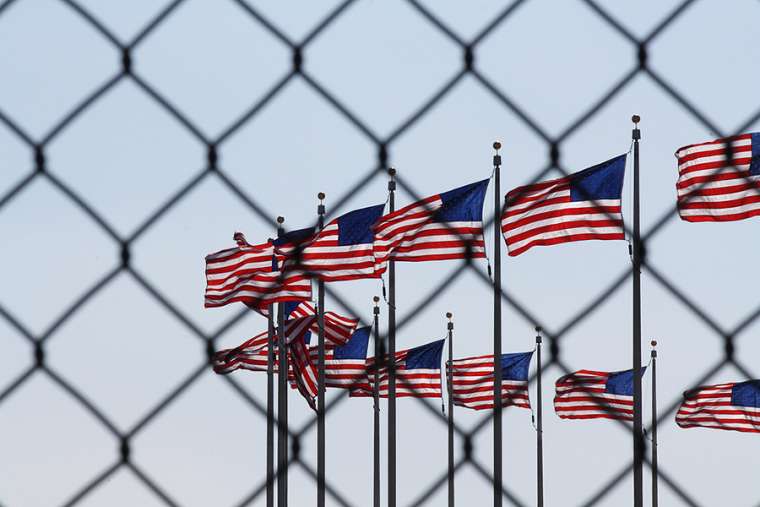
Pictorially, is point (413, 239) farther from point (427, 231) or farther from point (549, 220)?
point (549, 220)

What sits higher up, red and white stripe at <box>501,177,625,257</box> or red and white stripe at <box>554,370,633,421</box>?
red and white stripe at <box>501,177,625,257</box>

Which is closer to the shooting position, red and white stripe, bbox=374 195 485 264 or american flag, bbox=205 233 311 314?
red and white stripe, bbox=374 195 485 264

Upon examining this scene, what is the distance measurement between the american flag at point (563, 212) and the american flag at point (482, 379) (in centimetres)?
717

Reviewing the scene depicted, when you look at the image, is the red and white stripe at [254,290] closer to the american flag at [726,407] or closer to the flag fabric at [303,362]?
the flag fabric at [303,362]

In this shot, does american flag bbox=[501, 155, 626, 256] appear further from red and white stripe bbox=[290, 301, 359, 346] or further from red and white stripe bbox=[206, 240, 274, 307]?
red and white stripe bbox=[290, 301, 359, 346]

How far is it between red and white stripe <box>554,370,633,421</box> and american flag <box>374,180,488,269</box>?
1880mm

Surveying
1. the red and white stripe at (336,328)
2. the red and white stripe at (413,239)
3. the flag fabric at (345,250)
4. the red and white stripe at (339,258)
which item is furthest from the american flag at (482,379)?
the red and white stripe at (413,239)

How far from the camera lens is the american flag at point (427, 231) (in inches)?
653

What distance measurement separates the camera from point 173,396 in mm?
3268

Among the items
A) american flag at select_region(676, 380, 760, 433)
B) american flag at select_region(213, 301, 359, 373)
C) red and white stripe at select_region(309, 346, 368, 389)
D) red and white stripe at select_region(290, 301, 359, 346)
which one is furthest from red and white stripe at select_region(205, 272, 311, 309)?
red and white stripe at select_region(309, 346, 368, 389)

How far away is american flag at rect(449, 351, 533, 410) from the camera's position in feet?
80.8

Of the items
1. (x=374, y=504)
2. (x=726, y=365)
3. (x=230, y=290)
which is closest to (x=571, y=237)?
(x=230, y=290)

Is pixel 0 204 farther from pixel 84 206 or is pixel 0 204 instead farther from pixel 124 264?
pixel 124 264

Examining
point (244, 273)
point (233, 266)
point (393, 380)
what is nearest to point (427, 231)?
point (244, 273)
